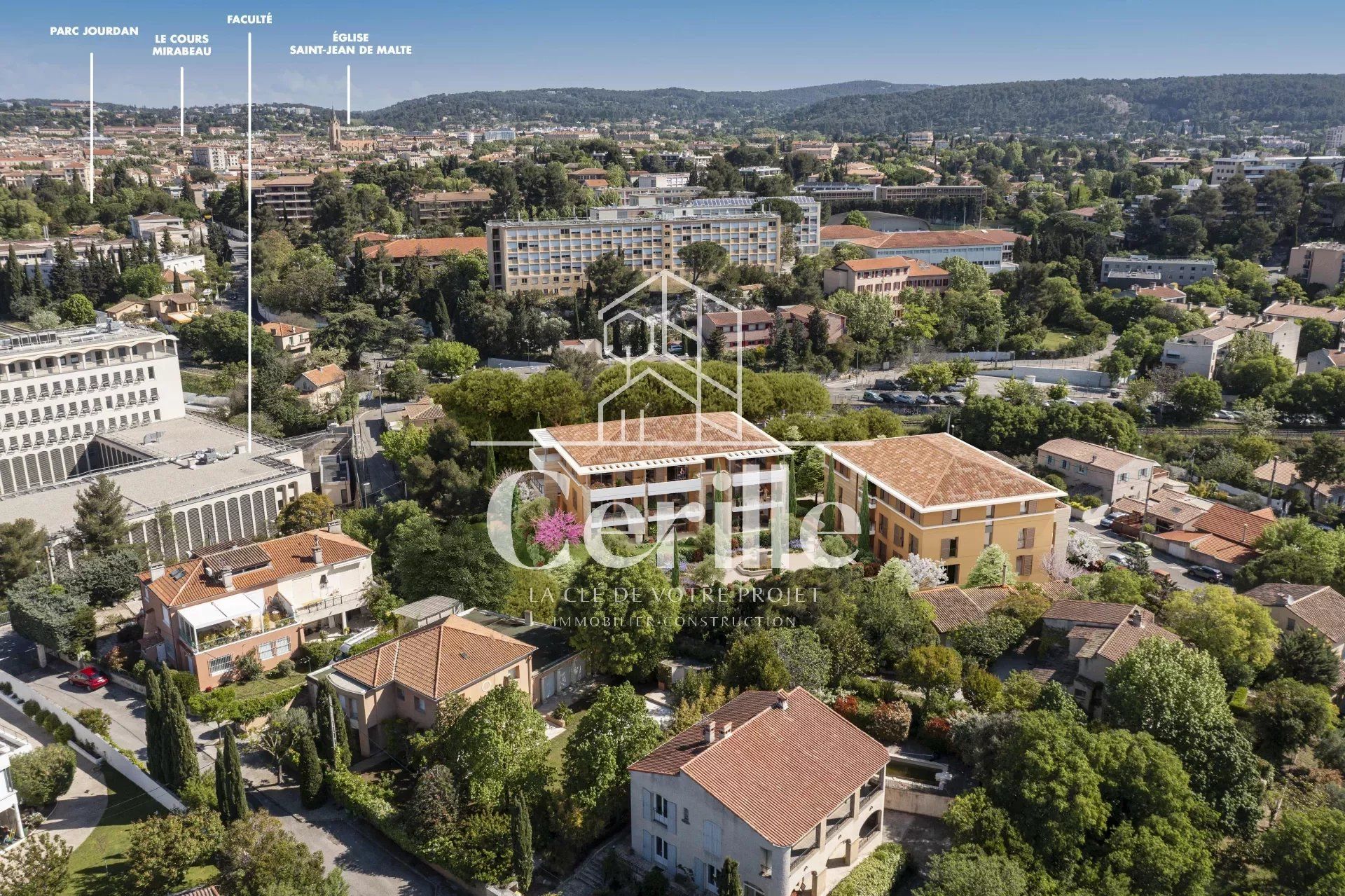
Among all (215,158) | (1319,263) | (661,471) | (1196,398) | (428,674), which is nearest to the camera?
(428,674)

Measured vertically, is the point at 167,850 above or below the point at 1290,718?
below

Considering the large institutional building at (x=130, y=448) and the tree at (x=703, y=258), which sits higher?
the tree at (x=703, y=258)

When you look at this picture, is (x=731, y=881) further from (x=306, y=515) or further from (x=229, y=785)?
(x=306, y=515)

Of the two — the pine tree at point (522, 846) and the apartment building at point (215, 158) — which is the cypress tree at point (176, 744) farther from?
the apartment building at point (215, 158)

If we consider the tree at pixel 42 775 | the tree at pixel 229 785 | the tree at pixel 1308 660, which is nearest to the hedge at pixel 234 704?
the tree at pixel 42 775

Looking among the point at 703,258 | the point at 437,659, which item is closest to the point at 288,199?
the point at 703,258

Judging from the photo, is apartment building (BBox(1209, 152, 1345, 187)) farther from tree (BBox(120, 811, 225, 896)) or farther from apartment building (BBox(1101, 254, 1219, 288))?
tree (BBox(120, 811, 225, 896))
